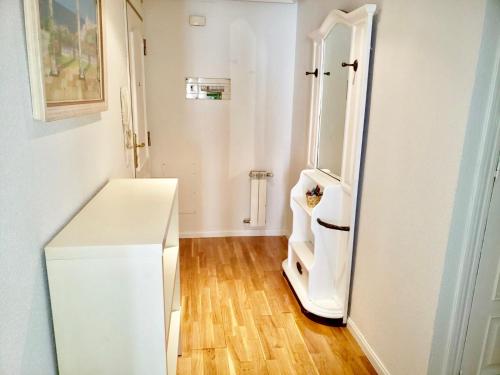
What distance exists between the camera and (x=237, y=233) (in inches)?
161

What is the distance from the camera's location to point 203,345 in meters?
2.29

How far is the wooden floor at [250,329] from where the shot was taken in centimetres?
214

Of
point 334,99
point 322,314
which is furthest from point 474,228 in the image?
point 334,99

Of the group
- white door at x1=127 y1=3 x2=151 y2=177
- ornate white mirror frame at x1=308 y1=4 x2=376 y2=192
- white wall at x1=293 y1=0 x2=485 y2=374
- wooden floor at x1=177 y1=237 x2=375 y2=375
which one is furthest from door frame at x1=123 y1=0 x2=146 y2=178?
white wall at x1=293 y1=0 x2=485 y2=374

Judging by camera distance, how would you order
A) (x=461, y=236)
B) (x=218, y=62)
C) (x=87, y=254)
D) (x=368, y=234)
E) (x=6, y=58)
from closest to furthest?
(x=6, y=58)
(x=87, y=254)
(x=461, y=236)
(x=368, y=234)
(x=218, y=62)

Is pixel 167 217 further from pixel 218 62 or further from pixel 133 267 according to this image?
pixel 218 62

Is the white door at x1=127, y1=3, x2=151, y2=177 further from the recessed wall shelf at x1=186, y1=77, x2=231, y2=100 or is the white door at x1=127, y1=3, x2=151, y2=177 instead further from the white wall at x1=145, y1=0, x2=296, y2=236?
the recessed wall shelf at x1=186, y1=77, x2=231, y2=100

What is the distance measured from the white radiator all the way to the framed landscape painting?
2265 millimetres

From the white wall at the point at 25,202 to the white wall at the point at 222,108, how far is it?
2326 mm

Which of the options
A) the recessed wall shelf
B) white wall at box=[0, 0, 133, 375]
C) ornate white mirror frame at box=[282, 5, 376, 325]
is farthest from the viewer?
the recessed wall shelf

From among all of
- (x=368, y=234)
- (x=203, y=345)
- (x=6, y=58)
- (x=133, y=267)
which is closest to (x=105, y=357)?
(x=133, y=267)

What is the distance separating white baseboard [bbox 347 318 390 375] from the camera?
206 centimetres

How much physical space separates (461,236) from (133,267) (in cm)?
125

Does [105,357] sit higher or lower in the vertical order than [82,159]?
lower
